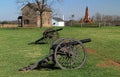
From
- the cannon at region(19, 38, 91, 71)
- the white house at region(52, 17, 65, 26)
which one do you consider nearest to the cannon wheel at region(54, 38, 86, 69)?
the cannon at region(19, 38, 91, 71)

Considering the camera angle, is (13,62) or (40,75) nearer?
(40,75)

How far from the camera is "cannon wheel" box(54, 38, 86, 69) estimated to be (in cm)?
1259

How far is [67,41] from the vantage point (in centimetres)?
1288

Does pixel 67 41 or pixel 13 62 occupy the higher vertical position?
pixel 67 41

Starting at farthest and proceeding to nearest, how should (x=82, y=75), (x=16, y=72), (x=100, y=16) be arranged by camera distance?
(x=100, y=16), (x=16, y=72), (x=82, y=75)

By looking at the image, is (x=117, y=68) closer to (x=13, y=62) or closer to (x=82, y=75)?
(x=82, y=75)

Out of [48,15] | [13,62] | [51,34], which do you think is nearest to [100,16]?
[48,15]

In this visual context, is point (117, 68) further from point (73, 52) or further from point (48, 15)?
point (48, 15)

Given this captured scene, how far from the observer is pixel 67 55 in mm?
12773

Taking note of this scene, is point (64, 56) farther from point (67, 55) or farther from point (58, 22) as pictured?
point (58, 22)

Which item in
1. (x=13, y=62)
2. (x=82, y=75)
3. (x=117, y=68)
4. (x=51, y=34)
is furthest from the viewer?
(x=51, y=34)

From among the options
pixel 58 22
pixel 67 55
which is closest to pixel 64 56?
pixel 67 55

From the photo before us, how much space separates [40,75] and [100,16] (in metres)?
114

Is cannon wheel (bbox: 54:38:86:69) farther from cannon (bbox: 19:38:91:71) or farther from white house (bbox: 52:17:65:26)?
white house (bbox: 52:17:65:26)
